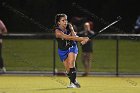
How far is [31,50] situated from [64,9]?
14348 millimetres

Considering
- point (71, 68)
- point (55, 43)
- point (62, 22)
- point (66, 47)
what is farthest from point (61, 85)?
point (55, 43)

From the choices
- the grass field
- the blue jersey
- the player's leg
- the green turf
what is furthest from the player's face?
the green turf

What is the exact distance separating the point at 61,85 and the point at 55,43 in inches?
180

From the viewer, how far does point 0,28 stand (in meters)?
18.5

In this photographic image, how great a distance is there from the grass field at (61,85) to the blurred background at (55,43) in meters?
2.10

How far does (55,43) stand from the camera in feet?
62.9

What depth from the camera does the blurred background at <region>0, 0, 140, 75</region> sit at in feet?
65.4

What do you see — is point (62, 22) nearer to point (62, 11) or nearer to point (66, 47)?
point (66, 47)

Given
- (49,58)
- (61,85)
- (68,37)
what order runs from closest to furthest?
(68,37), (61,85), (49,58)

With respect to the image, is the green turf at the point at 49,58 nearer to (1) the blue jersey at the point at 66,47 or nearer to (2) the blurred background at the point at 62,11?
(1) the blue jersey at the point at 66,47

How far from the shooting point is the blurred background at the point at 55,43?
19.9m

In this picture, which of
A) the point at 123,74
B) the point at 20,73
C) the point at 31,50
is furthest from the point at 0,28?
the point at 31,50

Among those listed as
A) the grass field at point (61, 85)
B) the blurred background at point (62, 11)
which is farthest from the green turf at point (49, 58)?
the blurred background at point (62, 11)

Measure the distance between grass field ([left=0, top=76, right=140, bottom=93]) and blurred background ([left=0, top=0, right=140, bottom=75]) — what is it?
2102 millimetres
